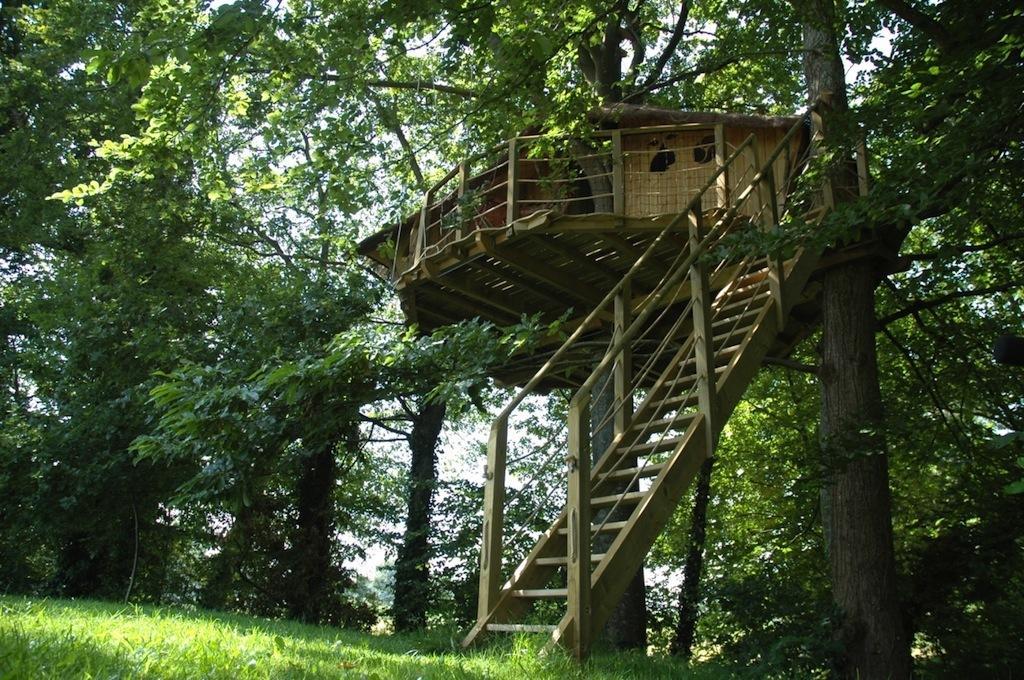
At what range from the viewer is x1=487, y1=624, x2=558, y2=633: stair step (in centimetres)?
561

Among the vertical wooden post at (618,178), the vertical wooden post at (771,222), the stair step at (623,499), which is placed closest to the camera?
the stair step at (623,499)

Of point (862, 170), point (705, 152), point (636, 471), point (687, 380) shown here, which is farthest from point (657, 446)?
point (705, 152)

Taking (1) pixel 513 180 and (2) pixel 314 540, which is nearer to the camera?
(1) pixel 513 180

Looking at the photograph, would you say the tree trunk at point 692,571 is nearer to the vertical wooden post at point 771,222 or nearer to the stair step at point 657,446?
the vertical wooden post at point 771,222

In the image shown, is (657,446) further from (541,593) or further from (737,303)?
(737,303)

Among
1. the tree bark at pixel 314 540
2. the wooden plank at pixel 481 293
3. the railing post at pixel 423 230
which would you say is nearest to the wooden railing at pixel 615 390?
the wooden plank at pixel 481 293

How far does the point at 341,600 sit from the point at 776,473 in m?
8.66

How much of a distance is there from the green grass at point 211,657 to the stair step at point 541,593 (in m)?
0.38

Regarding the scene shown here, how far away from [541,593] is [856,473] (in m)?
4.06

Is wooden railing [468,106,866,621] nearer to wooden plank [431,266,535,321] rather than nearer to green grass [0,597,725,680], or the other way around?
green grass [0,597,725,680]

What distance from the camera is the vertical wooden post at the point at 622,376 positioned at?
751 centimetres

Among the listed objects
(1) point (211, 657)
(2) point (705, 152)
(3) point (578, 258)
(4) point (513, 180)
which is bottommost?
(1) point (211, 657)

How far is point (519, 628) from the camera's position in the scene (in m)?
5.82

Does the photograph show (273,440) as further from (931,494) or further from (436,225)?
(931,494)
